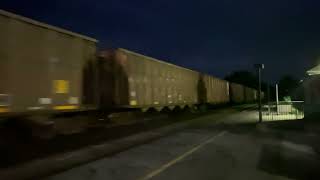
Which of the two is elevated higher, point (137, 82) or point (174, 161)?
point (137, 82)

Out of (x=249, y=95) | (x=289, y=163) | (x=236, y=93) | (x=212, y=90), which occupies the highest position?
(x=249, y=95)

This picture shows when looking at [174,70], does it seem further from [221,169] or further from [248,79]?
[248,79]

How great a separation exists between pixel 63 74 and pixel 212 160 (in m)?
7.12

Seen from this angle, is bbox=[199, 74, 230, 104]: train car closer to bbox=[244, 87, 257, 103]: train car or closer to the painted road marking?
the painted road marking

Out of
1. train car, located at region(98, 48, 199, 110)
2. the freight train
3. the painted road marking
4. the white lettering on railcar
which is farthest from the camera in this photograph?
train car, located at region(98, 48, 199, 110)

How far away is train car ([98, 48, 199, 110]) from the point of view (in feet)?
78.6

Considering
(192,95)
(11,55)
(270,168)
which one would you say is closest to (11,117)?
(11,55)

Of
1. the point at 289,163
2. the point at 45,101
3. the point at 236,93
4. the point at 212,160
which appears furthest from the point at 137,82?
the point at 236,93

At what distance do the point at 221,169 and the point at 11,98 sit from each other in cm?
698

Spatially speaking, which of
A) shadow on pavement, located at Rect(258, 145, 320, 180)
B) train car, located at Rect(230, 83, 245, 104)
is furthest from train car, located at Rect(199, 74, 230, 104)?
shadow on pavement, located at Rect(258, 145, 320, 180)

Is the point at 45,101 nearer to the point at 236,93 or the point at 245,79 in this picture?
the point at 236,93

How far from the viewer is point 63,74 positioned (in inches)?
715

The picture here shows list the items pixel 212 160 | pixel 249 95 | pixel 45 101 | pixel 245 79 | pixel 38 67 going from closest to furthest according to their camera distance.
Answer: pixel 212 160 < pixel 38 67 < pixel 45 101 < pixel 249 95 < pixel 245 79

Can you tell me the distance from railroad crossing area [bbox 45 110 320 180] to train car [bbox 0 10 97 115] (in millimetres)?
3342
